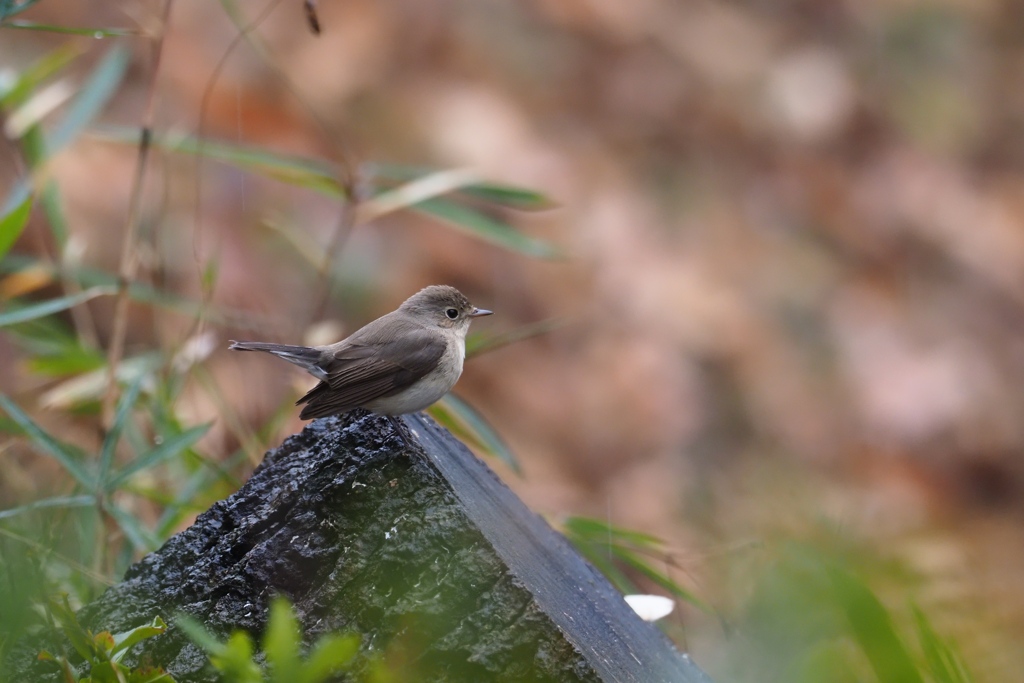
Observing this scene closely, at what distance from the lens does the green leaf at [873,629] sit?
0.39 meters

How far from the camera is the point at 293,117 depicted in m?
4.85

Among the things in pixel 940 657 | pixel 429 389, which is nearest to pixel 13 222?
pixel 429 389

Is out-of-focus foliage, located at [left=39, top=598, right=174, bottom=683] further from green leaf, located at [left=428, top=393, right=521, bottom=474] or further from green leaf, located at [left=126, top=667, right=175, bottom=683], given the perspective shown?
green leaf, located at [left=428, top=393, right=521, bottom=474]

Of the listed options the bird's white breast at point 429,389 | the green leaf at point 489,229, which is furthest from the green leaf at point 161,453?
the green leaf at point 489,229

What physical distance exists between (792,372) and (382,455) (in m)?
4.73

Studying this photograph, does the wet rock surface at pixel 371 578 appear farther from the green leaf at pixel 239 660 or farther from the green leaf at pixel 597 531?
the green leaf at pixel 597 531

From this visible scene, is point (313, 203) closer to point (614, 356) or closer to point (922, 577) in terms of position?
point (614, 356)

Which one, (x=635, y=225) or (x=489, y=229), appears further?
(x=635, y=225)

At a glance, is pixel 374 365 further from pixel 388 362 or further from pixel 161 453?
pixel 161 453

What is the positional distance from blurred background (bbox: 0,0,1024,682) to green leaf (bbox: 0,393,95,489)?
3.47 feet

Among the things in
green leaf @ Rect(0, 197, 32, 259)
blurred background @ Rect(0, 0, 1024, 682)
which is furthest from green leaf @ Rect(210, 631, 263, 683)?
blurred background @ Rect(0, 0, 1024, 682)

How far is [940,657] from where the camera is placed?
0.47 m

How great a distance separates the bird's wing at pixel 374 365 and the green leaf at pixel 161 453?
7.6 inches

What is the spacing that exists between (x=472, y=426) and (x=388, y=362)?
1.20 feet
